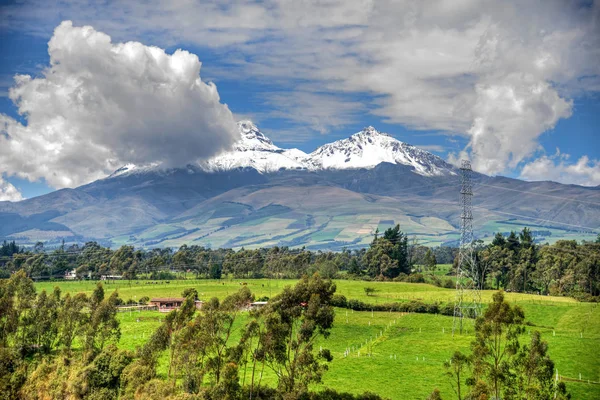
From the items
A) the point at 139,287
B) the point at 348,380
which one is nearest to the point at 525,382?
the point at 348,380

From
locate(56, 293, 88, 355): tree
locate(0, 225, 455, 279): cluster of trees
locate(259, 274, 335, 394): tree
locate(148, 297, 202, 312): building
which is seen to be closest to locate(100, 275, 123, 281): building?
locate(0, 225, 455, 279): cluster of trees

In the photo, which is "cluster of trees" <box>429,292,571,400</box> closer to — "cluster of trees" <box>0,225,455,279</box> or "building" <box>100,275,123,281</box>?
"cluster of trees" <box>0,225,455,279</box>

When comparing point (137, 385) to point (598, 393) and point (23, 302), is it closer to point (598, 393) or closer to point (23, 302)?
point (23, 302)

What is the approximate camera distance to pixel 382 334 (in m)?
70.1

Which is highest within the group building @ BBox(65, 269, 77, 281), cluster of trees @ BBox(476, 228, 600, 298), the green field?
cluster of trees @ BBox(476, 228, 600, 298)

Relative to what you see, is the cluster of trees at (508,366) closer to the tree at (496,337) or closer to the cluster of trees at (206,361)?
the tree at (496,337)

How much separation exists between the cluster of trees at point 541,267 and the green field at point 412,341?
46.2 feet

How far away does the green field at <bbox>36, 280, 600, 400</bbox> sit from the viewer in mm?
48500

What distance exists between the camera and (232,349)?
39.1 m

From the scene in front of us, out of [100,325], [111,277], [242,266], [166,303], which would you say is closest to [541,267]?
[242,266]

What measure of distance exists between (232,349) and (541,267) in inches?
3689

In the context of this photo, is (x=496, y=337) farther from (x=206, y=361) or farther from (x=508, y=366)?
(x=206, y=361)

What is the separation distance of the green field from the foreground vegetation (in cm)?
12

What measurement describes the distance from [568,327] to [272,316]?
48.5 meters
